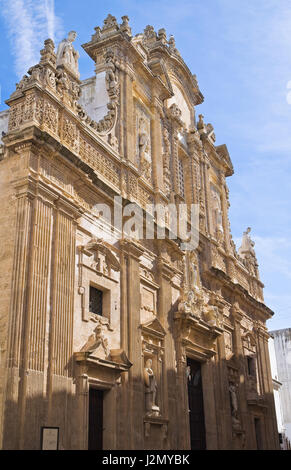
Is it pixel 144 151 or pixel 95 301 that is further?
pixel 144 151

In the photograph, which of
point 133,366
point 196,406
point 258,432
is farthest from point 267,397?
point 133,366

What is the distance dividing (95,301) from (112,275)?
92 centimetres

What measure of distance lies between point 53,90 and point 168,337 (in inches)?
300

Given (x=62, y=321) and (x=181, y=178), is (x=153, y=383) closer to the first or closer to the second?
(x=62, y=321)

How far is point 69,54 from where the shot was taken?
1427cm

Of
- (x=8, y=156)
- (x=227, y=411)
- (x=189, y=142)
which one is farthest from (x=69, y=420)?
(x=189, y=142)

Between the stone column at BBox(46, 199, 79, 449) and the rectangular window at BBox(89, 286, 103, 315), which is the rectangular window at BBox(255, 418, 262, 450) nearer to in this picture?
the rectangular window at BBox(89, 286, 103, 315)

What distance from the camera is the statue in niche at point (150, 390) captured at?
47.4 feet

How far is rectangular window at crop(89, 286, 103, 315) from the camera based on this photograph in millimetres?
13423

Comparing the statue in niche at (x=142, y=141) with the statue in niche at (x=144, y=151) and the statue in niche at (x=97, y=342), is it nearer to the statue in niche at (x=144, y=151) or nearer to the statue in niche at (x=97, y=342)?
the statue in niche at (x=144, y=151)

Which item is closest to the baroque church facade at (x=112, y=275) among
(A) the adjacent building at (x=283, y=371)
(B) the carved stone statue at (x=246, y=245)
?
(B) the carved stone statue at (x=246, y=245)

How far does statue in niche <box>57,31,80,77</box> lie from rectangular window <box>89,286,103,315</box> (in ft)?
17.8

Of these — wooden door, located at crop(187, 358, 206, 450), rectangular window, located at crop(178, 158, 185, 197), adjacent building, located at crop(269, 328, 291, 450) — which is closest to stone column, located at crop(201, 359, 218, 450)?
wooden door, located at crop(187, 358, 206, 450)

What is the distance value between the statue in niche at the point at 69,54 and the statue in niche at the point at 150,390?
7.82 meters
